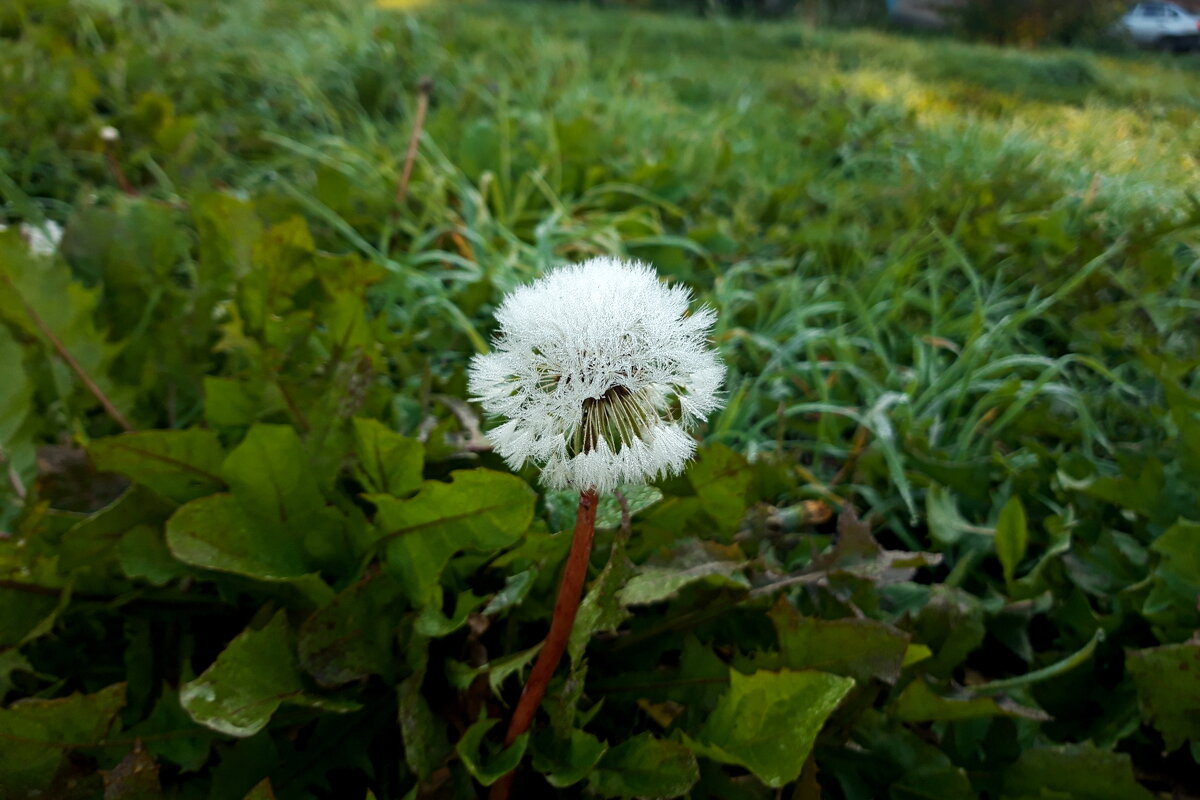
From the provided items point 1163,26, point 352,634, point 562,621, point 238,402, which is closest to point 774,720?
point 562,621

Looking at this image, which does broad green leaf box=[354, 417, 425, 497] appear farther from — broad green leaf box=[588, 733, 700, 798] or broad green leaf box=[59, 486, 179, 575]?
broad green leaf box=[588, 733, 700, 798]

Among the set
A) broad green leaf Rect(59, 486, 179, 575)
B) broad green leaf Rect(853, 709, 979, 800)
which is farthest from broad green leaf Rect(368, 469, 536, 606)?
broad green leaf Rect(853, 709, 979, 800)

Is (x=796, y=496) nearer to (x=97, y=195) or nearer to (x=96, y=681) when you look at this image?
(x=96, y=681)

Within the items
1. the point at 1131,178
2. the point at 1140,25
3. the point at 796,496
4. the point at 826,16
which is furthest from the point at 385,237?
the point at 826,16

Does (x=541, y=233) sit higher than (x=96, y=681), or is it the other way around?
(x=541, y=233)

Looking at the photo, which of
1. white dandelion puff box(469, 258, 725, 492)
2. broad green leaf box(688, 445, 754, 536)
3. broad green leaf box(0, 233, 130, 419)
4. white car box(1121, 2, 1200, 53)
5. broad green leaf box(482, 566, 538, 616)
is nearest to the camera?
white dandelion puff box(469, 258, 725, 492)

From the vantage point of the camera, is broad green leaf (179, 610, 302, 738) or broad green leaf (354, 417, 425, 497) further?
broad green leaf (354, 417, 425, 497)
